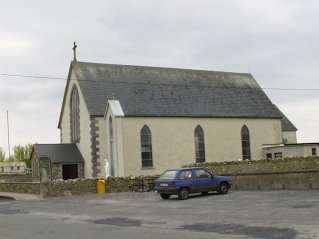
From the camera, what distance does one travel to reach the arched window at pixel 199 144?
4681 centimetres

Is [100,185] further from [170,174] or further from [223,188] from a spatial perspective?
[223,188]

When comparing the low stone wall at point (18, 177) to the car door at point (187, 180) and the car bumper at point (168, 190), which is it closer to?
the car bumper at point (168, 190)

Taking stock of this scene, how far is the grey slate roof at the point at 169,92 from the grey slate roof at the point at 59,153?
4653 millimetres

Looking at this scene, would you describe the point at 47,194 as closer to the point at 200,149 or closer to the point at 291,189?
the point at 291,189

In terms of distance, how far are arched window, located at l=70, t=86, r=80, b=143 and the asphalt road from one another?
23261 mm

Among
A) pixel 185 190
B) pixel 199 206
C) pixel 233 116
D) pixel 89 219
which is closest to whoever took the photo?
pixel 89 219

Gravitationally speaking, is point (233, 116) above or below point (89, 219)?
above

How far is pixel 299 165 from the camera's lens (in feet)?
107

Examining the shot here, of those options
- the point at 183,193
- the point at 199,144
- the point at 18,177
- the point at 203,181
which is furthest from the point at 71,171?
the point at 183,193

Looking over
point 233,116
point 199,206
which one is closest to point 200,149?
point 233,116

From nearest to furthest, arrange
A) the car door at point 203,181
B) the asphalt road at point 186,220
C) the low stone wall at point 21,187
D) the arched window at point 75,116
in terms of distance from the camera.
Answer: the asphalt road at point 186,220 → the car door at point 203,181 → the low stone wall at point 21,187 → the arched window at point 75,116

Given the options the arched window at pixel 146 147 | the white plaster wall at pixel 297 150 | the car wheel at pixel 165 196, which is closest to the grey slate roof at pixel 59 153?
the arched window at pixel 146 147

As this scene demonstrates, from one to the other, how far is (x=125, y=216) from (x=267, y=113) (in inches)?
1398

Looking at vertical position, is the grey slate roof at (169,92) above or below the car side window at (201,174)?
above
